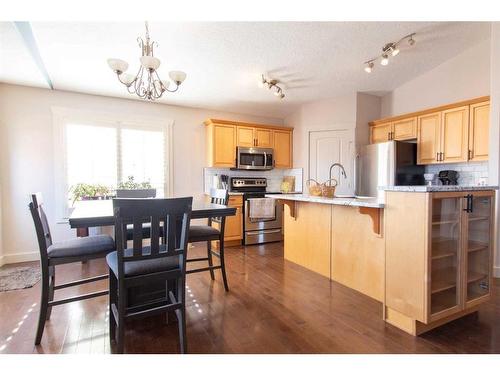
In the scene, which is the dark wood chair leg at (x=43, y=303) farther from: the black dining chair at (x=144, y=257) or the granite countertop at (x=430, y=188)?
the granite countertop at (x=430, y=188)

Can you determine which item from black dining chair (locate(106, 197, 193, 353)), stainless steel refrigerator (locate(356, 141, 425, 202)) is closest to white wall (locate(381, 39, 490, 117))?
stainless steel refrigerator (locate(356, 141, 425, 202))

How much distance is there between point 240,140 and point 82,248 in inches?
122

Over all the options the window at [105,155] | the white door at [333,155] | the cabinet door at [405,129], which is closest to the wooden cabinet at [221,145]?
the window at [105,155]

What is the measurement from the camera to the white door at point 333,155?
4.27m

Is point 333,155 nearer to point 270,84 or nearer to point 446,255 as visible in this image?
point 270,84

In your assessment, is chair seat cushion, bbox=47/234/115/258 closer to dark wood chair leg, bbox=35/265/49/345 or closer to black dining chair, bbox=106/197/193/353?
dark wood chair leg, bbox=35/265/49/345

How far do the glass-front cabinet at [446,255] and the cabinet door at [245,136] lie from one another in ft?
10.5

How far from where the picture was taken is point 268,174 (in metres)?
5.07

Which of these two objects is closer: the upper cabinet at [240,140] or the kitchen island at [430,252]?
the kitchen island at [430,252]

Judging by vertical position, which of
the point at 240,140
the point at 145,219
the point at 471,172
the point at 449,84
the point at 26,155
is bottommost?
the point at 145,219

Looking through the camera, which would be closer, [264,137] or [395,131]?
[395,131]

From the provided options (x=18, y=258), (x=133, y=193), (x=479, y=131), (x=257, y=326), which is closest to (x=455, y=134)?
(x=479, y=131)
